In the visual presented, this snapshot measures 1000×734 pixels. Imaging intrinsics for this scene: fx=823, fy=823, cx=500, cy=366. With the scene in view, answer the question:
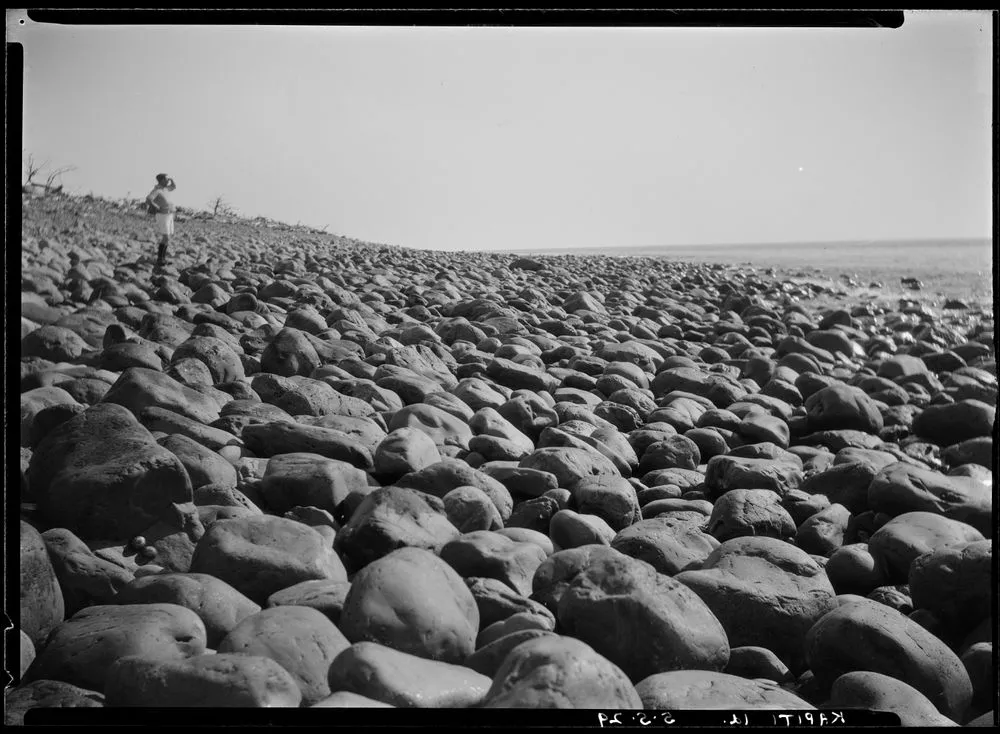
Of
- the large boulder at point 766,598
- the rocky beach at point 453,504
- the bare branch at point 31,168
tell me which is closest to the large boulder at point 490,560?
the rocky beach at point 453,504

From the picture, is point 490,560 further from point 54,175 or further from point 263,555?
point 54,175

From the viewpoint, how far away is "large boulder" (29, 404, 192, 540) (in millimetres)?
2057

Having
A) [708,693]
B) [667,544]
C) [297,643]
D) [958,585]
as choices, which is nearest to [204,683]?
[297,643]

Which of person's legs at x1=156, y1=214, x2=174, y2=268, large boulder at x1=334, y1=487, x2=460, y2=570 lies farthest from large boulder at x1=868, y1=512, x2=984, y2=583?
person's legs at x1=156, y1=214, x2=174, y2=268

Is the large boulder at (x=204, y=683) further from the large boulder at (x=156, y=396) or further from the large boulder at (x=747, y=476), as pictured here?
the large boulder at (x=747, y=476)

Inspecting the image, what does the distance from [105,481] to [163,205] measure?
3.78 ft

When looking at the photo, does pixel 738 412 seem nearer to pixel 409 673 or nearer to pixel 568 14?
pixel 568 14

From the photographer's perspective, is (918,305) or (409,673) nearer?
(409,673)

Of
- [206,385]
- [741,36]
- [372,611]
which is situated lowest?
[372,611]

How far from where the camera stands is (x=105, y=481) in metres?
2.06

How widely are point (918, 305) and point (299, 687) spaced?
384 cm
